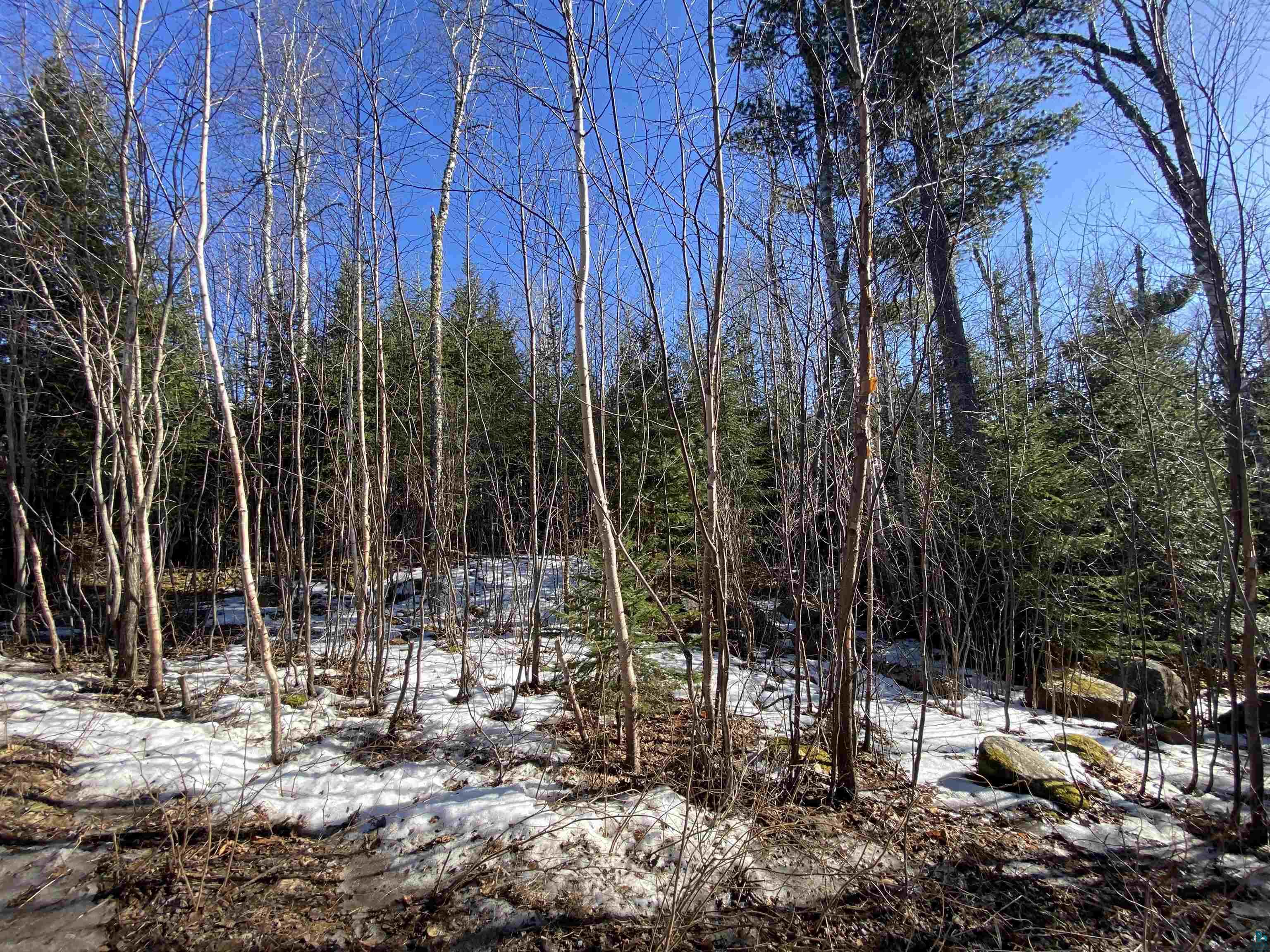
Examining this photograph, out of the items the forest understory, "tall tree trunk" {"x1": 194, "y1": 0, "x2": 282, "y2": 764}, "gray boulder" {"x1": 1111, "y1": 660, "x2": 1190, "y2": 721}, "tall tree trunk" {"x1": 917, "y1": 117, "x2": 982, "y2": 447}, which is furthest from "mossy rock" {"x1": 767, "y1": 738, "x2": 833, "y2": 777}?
"tall tree trunk" {"x1": 917, "y1": 117, "x2": 982, "y2": 447}

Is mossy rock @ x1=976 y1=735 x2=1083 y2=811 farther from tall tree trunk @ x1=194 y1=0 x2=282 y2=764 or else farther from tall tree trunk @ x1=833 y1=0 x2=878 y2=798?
tall tree trunk @ x1=194 y1=0 x2=282 y2=764

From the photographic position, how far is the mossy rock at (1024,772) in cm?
354

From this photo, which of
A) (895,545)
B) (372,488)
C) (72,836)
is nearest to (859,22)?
(372,488)

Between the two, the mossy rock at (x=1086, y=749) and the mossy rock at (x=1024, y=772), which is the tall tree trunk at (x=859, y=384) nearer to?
the mossy rock at (x=1024, y=772)

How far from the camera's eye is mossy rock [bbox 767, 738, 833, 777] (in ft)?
10.3

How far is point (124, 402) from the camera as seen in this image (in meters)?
4.21

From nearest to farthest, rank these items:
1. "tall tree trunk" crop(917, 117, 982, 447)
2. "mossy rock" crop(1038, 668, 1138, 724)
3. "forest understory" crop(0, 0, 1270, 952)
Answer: "forest understory" crop(0, 0, 1270, 952)
"mossy rock" crop(1038, 668, 1138, 724)
"tall tree trunk" crop(917, 117, 982, 447)

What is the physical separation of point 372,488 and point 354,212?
2.31 meters

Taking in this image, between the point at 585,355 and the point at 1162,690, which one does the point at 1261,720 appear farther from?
the point at 585,355

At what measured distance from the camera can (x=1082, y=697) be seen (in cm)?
589

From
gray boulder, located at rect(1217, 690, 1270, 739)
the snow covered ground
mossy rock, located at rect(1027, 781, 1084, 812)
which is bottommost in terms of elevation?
gray boulder, located at rect(1217, 690, 1270, 739)

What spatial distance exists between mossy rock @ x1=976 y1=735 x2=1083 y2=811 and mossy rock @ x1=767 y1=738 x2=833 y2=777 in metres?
1.05

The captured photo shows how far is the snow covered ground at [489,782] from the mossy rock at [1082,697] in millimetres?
397

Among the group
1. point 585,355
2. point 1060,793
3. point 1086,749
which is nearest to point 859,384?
point 585,355
